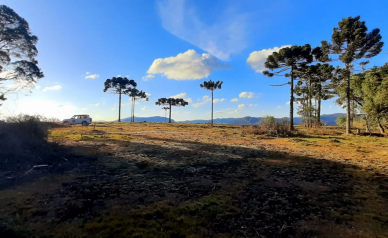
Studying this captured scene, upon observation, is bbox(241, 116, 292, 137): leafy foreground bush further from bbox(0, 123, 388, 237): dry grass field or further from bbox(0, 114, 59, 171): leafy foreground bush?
bbox(0, 114, 59, 171): leafy foreground bush

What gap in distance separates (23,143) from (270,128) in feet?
57.7

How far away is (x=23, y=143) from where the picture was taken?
310 inches

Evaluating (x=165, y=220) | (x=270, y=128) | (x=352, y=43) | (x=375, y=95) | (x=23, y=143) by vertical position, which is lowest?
(x=165, y=220)

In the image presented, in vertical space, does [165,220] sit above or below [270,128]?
below

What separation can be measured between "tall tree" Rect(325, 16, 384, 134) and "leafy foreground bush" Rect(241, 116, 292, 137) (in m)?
6.09

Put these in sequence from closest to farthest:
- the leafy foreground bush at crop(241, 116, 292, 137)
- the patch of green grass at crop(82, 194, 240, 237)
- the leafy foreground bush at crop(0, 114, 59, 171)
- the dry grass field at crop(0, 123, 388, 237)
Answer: the patch of green grass at crop(82, 194, 240, 237) → the dry grass field at crop(0, 123, 388, 237) → the leafy foreground bush at crop(0, 114, 59, 171) → the leafy foreground bush at crop(241, 116, 292, 137)

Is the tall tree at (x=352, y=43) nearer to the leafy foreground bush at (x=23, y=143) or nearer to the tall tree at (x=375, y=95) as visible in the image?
the tall tree at (x=375, y=95)

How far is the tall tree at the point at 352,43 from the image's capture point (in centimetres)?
1816

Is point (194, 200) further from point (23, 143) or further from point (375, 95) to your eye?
point (375, 95)

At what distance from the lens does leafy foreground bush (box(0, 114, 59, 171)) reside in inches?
259

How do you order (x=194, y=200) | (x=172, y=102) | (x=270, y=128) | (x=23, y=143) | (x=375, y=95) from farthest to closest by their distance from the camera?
(x=172, y=102), (x=270, y=128), (x=375, y=95), (x=23, y=143), (x=194, y=200)

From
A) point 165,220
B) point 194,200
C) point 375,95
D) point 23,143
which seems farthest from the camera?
point 375,95

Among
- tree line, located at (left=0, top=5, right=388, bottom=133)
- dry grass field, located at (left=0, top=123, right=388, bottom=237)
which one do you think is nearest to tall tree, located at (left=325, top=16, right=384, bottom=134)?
tree line, located at (left=0, top=5, right=388, bottom=133)

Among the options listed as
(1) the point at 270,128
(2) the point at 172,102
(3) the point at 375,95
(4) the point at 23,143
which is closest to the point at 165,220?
(4) the point at 23,143
